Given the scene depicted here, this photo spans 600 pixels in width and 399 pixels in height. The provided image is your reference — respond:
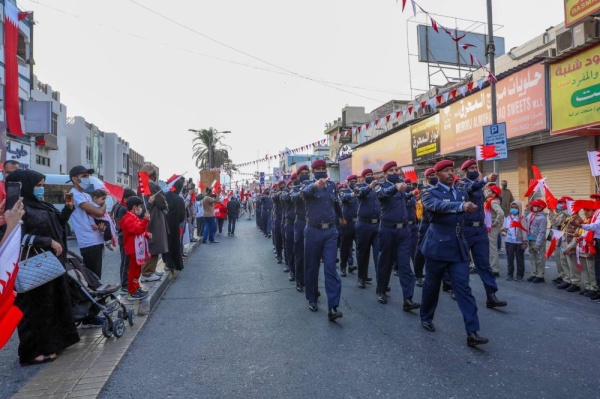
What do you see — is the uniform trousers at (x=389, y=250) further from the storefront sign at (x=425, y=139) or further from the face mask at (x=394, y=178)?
the storefront sign at (x=425, y=139)

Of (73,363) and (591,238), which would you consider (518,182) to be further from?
(73,363)

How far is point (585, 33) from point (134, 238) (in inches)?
457

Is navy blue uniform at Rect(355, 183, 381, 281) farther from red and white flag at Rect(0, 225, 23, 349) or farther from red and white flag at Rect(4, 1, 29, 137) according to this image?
red and white flag at Rect(4, 1, 29, 137)

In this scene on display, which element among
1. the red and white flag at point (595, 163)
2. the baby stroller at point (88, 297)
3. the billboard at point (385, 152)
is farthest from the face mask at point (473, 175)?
the billboard at point (385, 152)

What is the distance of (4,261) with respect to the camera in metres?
2.44

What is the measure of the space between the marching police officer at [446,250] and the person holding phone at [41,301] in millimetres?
3806

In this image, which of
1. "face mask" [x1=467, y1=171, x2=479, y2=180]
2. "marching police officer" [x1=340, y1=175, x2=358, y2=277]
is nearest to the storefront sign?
"marching police officer" [x1=340, y1=175, x2=358, y2=277]

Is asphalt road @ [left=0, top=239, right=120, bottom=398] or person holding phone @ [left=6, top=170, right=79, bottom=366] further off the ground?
person holding phone @ [left=6, top=170, right=79, bottom=366]

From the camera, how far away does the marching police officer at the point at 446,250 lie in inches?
184

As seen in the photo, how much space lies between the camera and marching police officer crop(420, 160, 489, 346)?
15.3 ft

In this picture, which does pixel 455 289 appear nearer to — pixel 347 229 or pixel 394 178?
pixel 394 178

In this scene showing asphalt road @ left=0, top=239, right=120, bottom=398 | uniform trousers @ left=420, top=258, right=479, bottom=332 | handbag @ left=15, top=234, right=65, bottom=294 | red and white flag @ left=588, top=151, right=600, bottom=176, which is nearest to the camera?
asphalt road @ left=0, top=239, right=120, bottom=398

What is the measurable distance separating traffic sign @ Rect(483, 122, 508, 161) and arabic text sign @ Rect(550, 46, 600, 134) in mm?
2093

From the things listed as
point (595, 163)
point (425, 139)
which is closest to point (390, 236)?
point (595, 163)
